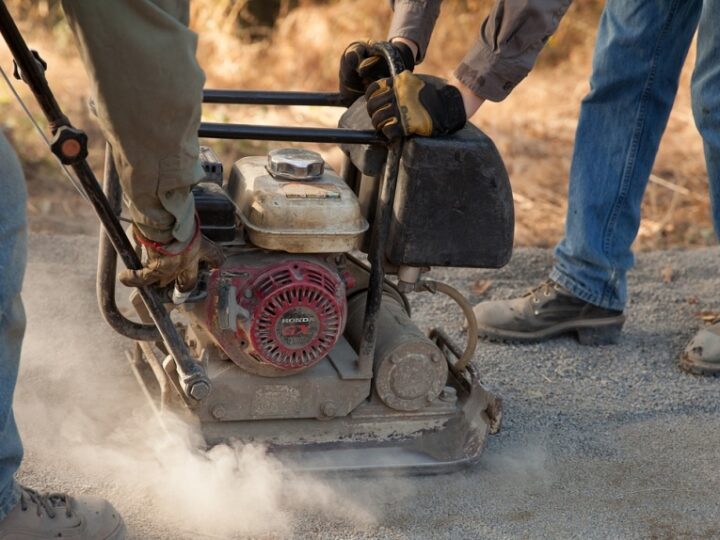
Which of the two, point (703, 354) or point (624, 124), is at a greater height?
point (624, 124)

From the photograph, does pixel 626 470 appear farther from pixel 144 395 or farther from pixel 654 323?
pixel 144 395

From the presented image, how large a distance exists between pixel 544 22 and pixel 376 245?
30.4 inches

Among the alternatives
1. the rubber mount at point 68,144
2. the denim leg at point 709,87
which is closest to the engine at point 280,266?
Answer: the rubber mount at point 68,144

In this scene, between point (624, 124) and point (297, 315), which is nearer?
point (297, 315)

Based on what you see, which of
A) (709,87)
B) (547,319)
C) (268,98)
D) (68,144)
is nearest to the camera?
(68,144)

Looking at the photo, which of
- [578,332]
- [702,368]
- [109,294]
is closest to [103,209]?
[109,294]

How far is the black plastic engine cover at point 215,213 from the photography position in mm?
2484

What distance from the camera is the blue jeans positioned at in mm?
3455

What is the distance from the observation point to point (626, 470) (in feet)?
9.95

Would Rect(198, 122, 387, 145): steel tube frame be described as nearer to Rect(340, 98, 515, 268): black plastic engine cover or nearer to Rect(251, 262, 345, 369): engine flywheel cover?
Rect(340, 98, 515, 268): black plastic engine cover

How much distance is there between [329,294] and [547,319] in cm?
143

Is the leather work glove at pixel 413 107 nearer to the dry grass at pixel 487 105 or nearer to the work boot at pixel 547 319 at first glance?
the work boot at pixel 547 319

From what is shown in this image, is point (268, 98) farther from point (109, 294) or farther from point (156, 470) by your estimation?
point (156, 470)

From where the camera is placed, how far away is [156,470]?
275 cm
